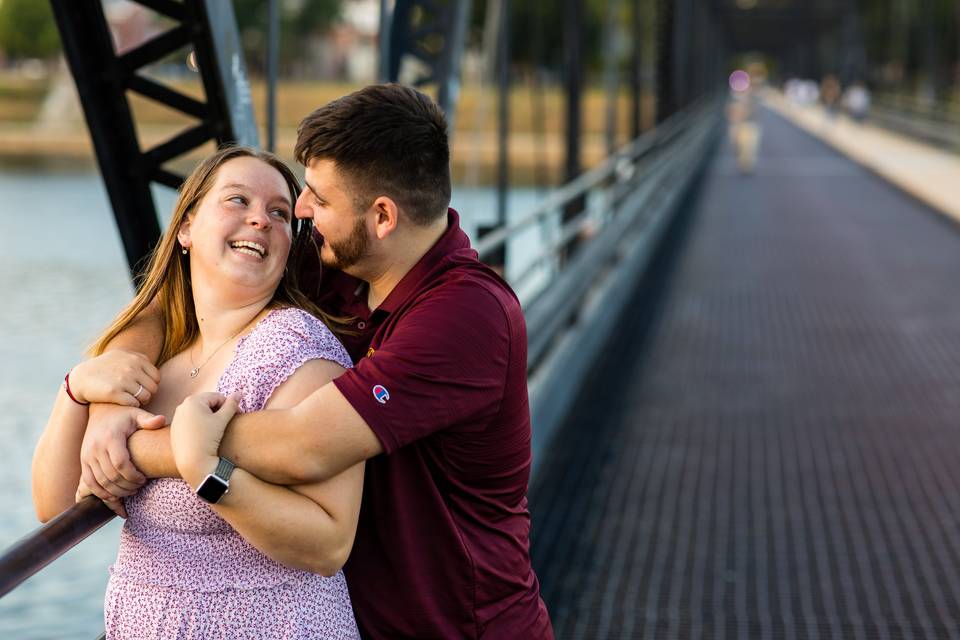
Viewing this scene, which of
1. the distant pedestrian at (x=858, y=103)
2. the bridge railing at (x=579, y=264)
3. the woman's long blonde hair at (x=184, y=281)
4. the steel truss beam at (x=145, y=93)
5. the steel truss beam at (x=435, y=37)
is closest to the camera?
the woman's long blonde hair at (x=184, y=281)

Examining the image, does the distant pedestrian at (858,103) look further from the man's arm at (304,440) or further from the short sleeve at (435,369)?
the man's arm at (304,440)

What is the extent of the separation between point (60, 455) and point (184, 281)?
13.2 inches

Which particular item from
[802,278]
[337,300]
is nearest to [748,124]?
[802,278]

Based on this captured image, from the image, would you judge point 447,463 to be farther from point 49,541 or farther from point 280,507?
point 49,541

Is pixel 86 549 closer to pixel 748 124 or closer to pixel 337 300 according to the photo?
pixel 337 300

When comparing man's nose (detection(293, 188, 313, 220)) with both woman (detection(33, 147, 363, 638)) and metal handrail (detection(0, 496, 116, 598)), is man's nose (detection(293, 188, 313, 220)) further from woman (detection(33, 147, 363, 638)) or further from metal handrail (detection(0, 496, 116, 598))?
metal handrail (detection(0, 496, 116, 598))

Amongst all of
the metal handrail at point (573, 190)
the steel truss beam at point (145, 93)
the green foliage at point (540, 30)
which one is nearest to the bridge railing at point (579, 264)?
the metal handrail at point (573, 190)

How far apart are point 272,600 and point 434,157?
0.67m

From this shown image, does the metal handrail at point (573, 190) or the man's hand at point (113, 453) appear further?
the metal handrail at point (573, 190)

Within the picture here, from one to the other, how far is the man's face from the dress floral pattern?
0.39ft

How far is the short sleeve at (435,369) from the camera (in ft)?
5.97

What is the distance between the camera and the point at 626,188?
12898 mm

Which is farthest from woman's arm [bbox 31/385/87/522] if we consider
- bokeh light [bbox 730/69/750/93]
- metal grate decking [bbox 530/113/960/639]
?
bokeh light [bbox 730/69/750/93]

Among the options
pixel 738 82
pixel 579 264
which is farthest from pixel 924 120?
pixel 738 82
